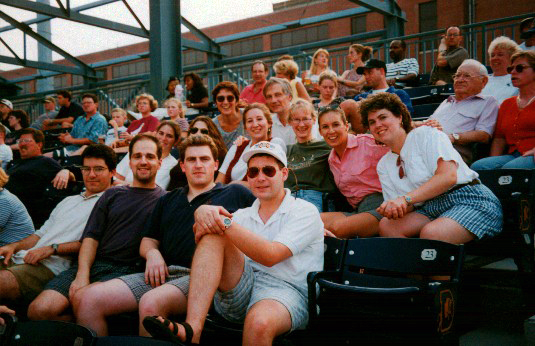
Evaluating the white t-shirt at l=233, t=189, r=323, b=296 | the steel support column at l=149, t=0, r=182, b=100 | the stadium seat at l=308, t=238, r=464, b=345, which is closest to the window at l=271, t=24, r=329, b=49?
the steel support column at l=149, t=0, r=182, b=100

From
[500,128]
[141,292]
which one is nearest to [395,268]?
[141,292]

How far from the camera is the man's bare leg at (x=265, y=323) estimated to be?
1.98 m

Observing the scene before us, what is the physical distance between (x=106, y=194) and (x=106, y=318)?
0.95m

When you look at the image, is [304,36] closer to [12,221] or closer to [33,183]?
[33,183]

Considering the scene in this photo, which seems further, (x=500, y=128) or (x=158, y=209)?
(x=500, y=128)

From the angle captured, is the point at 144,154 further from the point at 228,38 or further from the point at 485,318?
the point at 228,38

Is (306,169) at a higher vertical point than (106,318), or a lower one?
higher

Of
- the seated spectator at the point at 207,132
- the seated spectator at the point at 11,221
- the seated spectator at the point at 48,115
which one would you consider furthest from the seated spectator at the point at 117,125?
the seated spectator at the point at 11,221

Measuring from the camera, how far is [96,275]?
302 centimetres

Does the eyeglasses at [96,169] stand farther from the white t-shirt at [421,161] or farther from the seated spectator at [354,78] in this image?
the seated spectator at [354,78]

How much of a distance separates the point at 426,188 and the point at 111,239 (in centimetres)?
198

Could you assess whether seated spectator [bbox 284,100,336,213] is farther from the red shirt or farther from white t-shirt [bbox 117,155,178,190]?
the red shirt

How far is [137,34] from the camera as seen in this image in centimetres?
1209

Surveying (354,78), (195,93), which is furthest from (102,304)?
(195,93)
